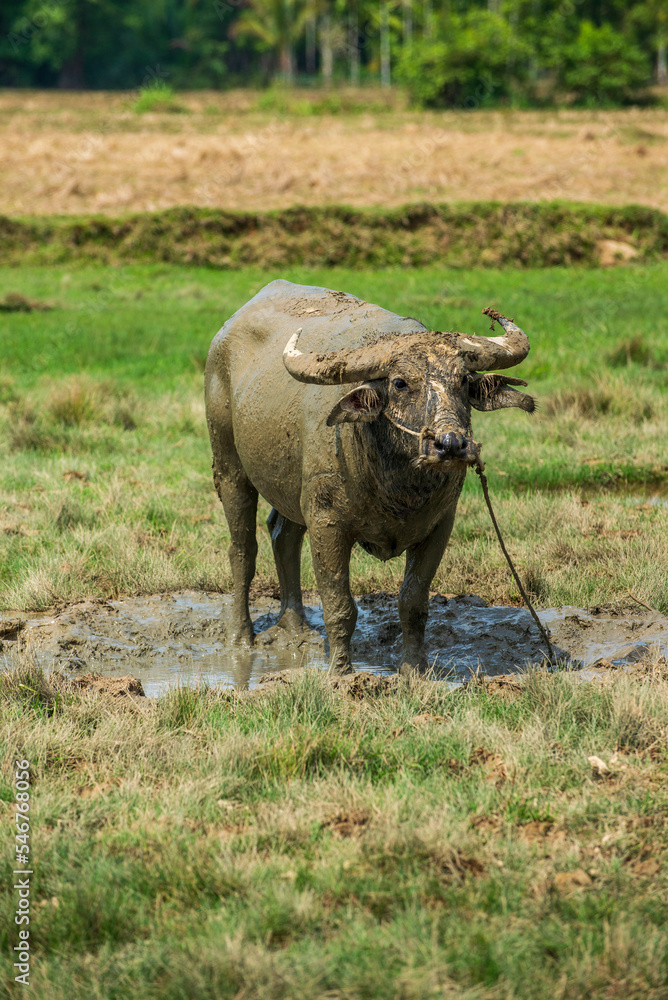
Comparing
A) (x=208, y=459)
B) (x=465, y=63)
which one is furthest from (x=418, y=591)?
(x=465, y=63)

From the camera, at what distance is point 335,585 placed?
5320 mm

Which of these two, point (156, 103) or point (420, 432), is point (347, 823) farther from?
point (156, 103)

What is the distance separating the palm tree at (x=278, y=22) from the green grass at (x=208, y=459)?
45.2 metres

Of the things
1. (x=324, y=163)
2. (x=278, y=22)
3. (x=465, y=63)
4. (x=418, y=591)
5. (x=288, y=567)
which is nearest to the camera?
(x=418, y=591)

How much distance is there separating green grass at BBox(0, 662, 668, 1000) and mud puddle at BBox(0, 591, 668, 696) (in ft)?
3.33

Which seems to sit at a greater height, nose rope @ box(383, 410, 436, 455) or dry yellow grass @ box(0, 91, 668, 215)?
dry yellow grass @ box(0, 91, 668, 215)

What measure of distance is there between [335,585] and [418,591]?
0.45m

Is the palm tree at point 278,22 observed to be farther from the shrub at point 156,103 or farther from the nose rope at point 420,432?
the nose rope at point 420,432

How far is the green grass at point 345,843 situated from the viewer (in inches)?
117

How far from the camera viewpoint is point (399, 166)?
3275 cm

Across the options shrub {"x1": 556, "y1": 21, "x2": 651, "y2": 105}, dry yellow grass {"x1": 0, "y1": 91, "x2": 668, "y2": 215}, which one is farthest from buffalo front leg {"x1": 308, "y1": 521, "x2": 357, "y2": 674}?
shrub {"x1": 556, "y1": 21, "x2": 651, "y2": 105}

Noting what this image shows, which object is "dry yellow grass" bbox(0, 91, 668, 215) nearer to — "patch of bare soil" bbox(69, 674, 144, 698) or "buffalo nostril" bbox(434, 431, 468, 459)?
"patch of bare soil" bbox(69, 674, 144, 698)

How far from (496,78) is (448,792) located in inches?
2021

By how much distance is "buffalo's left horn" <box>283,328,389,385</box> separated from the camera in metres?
4.61
